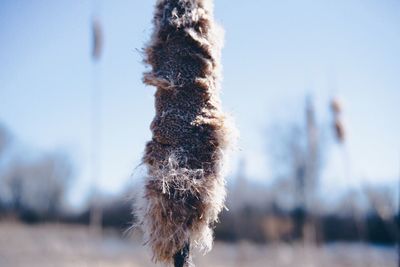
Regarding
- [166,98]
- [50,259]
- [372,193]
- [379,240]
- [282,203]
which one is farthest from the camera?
[282,203]

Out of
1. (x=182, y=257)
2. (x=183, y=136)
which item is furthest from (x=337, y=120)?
(x=182, y=257)

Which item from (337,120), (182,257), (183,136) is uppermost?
(337,120)

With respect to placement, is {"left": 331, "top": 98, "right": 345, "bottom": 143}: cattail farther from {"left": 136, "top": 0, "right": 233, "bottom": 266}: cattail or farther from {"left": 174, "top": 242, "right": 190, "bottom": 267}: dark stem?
{"left": 174, "top": 242, "right": 190, "bottom": 267}: dark stem

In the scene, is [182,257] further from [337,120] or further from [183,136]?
[337,120]

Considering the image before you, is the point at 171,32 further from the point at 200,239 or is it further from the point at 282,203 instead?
the point at 282,203

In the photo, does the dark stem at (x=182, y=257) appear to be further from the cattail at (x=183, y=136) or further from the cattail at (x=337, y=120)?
the cattail at (x=337, y=120)

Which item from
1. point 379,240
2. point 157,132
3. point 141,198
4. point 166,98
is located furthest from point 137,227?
point 379,240

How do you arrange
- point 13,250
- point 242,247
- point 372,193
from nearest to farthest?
point 372,193, point 242,247, point 13,250

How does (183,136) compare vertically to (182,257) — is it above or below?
above
